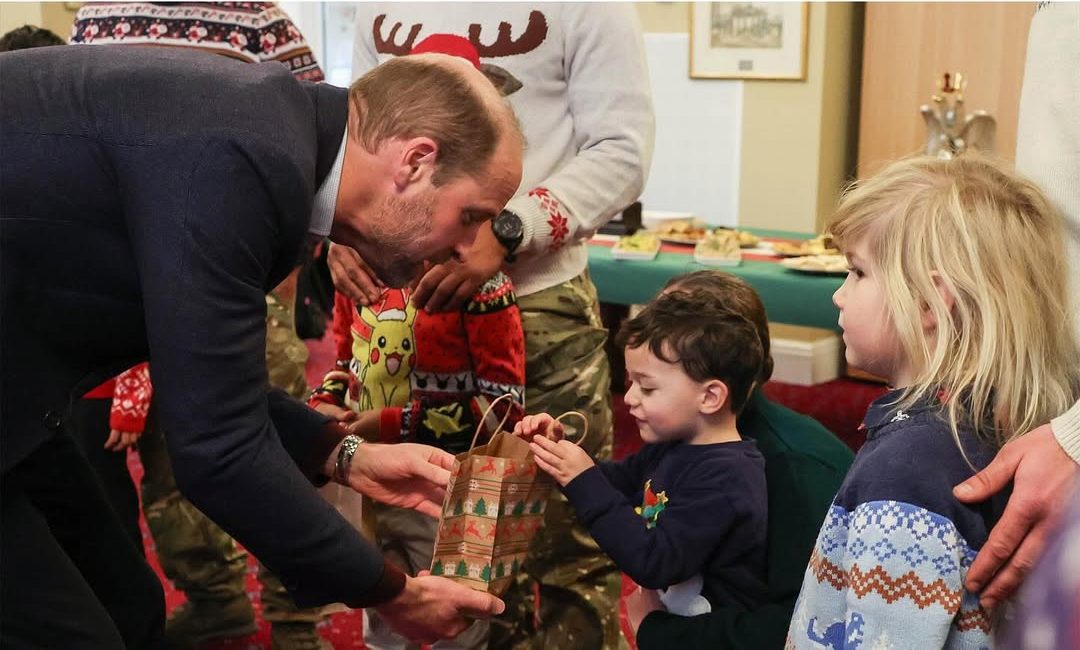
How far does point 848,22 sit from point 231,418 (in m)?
5.38

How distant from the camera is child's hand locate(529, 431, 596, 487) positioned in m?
2.00

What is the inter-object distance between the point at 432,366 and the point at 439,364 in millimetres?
17

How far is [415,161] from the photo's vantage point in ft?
5.26

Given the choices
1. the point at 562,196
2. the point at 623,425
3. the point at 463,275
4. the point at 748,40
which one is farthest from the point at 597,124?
the point at 748,40

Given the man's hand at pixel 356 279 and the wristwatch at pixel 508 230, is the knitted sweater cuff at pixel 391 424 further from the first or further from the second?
the wristwatch at pixel 508 230

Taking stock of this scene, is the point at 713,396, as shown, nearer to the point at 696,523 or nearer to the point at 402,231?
the point at 696,523

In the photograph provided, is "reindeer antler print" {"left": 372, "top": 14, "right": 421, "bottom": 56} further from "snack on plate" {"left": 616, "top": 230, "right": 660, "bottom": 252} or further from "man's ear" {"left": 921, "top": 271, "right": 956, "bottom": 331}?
"snack on plate" {"left": 616, "top": 230, "right": 660, "bottom": 252}

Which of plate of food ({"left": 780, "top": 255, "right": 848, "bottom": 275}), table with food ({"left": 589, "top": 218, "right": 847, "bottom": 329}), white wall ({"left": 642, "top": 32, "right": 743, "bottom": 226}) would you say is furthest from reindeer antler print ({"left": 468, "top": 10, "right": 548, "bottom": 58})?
white wall ({"left": 642, "top": 32, "right": 743, "bottom": 226})

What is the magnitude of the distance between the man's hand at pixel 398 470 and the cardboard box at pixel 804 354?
4.16 metres

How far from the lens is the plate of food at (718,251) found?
14.1ft

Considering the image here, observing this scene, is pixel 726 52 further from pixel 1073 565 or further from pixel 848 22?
pixel 1073 565

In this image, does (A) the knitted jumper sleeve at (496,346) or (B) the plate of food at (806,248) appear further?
(B) the plate of food at (806,248)

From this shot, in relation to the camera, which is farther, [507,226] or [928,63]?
[928,63]

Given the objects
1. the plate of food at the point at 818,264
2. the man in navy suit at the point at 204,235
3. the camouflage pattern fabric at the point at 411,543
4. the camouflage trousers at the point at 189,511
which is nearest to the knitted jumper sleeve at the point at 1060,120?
the man in navy suit at the point at 204,235
